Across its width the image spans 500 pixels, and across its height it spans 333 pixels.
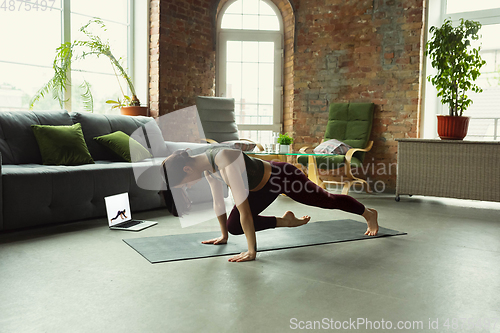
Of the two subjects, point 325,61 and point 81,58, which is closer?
point 81,58

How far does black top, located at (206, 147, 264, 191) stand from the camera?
2.09 metres

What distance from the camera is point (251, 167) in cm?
221

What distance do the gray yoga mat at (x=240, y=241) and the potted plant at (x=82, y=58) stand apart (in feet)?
8.10

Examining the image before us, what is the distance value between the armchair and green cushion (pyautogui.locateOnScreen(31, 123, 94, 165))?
2.00m

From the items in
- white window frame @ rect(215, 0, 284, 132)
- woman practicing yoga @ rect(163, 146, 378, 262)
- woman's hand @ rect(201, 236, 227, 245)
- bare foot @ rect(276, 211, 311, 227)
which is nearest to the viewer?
woman practicing yoga @ rect(163, 146, 378, 262)

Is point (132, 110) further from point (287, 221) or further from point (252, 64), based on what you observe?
point (287, 221)

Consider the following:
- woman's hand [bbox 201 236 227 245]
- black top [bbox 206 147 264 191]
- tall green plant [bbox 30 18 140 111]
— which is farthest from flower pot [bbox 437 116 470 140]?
tall green plant [bbox 30 18 140 111]

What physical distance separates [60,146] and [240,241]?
1683mm

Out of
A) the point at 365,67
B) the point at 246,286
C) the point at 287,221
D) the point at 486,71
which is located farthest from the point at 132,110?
the point at 486,71

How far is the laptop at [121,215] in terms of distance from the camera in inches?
113

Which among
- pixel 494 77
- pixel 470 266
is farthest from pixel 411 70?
pixel 470 266

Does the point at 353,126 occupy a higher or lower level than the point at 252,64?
lower

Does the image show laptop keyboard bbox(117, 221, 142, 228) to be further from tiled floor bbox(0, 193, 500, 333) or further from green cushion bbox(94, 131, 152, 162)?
green cushion bbox(94, 131, 152, 162)

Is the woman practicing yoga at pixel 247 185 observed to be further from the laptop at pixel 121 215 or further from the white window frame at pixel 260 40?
the white window frame at pixel 260 40
